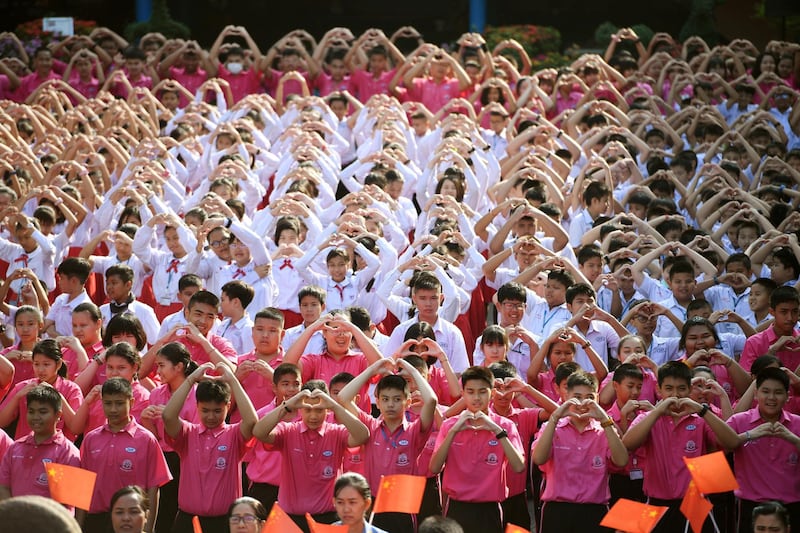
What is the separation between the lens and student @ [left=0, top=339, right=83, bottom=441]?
27.4 ft

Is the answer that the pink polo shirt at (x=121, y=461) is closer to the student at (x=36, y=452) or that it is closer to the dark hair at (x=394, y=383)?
the student at (x=36, y=452)

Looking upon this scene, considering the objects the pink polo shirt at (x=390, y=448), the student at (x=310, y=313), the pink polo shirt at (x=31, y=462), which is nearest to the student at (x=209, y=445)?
the pink polo shirt at (x=31, y=462)

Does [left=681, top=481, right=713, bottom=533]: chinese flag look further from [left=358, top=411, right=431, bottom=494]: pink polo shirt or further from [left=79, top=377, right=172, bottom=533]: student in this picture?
[left=79, top=377, right=172, bottom=533]: student

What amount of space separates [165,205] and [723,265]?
489cm

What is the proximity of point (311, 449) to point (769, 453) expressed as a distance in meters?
2.67

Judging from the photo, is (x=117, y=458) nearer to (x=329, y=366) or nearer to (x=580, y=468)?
(x=329, y=366)

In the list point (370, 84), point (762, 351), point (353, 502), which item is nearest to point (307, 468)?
point (353, 502)

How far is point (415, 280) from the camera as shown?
9578 millimetres

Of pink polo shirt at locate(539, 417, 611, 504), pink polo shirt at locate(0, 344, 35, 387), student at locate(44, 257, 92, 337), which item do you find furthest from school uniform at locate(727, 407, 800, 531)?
student at locate(44, 257, 92, 337)

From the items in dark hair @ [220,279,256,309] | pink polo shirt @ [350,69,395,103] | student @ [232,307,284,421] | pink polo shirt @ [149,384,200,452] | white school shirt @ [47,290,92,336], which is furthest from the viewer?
pink polo shirt @ [350,69,395,103]

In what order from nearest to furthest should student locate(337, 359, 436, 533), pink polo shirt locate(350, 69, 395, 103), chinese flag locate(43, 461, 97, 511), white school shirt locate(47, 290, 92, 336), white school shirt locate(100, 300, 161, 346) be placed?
chinese flag locate(43, 461, 97, 511), student locate(337, 359, 436, 533), white school shirt locate(100, 300, 161, 346), white school shirt locate(47, 290, 92, 336), pink polo shirt locate(350, 69, 395, 103)

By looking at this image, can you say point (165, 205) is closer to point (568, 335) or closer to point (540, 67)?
point (568, 335)

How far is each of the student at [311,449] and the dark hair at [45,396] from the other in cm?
116

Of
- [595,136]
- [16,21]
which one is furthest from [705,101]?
[16,21]
